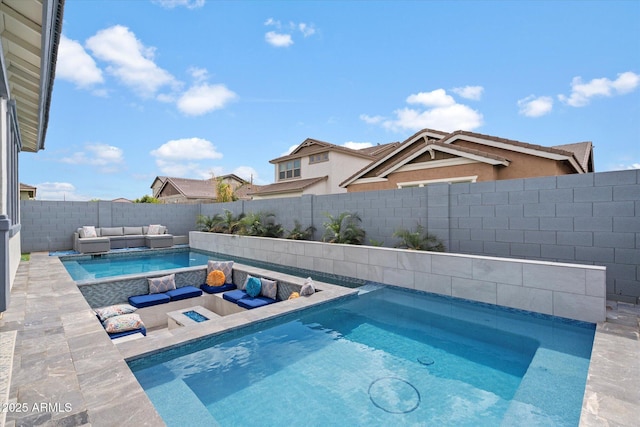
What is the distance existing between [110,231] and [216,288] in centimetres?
1103

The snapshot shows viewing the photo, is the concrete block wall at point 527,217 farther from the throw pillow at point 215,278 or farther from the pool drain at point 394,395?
the pool drain at point 394,395

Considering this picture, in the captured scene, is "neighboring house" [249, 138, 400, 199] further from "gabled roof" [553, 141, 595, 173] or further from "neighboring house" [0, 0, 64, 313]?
"neighboring house" [0, 0, 64, 313]

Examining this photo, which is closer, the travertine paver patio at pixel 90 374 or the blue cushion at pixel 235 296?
the travertine paver patio at pixel 90 374

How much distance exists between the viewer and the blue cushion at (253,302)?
22.2 ft

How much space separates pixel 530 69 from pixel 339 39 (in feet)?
22.1

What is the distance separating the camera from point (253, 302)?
6902 millimetres

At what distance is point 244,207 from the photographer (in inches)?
606

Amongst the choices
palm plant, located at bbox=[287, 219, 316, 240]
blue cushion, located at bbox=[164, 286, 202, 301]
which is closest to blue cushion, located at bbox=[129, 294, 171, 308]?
blue cushion, located at bbox=[164, 286, 202, 301]

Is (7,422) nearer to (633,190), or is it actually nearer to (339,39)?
(633,190)

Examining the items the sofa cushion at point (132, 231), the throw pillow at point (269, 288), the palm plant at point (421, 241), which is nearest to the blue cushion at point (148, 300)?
the throw pillow at point (269, 288)

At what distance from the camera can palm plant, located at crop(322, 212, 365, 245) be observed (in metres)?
9.91

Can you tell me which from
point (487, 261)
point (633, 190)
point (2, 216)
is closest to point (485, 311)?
point (487, 261)

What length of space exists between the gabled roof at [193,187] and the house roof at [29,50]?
76.5 feet

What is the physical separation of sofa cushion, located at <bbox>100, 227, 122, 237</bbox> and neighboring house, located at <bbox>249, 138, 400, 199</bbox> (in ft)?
29.6
